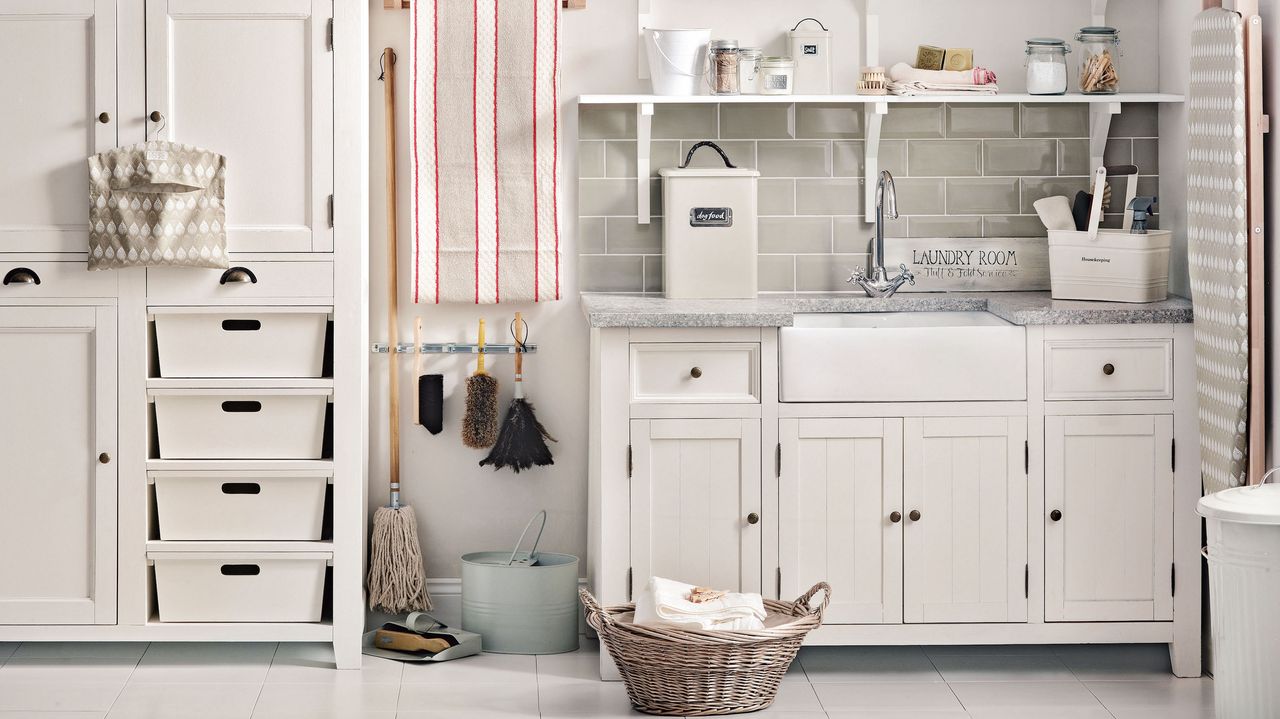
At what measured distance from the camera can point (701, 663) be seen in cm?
316

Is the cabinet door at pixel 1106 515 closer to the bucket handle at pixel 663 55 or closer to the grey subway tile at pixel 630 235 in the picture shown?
the grey subway tile at pixel 630 235

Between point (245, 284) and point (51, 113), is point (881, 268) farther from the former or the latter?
point (51, 113)

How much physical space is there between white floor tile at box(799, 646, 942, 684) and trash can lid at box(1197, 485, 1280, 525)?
0.87 meters

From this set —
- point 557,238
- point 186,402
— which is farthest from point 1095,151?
point 186,402

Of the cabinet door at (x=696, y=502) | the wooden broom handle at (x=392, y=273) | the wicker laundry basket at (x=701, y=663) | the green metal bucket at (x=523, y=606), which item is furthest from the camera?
the wooden broom handle at (x=392, y=273)

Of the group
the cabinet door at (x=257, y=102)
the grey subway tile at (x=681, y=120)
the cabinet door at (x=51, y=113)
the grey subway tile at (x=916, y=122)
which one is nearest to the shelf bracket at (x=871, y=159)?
the grey subway tile at (x=916, y=122)

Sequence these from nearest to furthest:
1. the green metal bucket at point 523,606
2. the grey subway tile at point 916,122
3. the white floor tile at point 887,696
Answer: the white floor tile at point 887,696, the green metal bucket at point 523,606, the grey subway tile at point 916,122

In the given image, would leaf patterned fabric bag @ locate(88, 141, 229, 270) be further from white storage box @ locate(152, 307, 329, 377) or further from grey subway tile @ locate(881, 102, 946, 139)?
grey subway tile @ locate(881, 102, 946, 139)

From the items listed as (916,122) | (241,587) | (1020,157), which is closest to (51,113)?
(241,587)

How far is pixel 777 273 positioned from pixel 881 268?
291 millimetres

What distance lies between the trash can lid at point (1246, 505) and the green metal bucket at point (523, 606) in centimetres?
162

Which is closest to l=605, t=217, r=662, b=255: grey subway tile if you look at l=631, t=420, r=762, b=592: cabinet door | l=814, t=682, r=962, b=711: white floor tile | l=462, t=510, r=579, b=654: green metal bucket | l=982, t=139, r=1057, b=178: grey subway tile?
l=631, t=420, r=762, b=592: cabinet door

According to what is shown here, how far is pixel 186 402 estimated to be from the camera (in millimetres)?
3492

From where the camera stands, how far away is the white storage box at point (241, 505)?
3.50 meters
